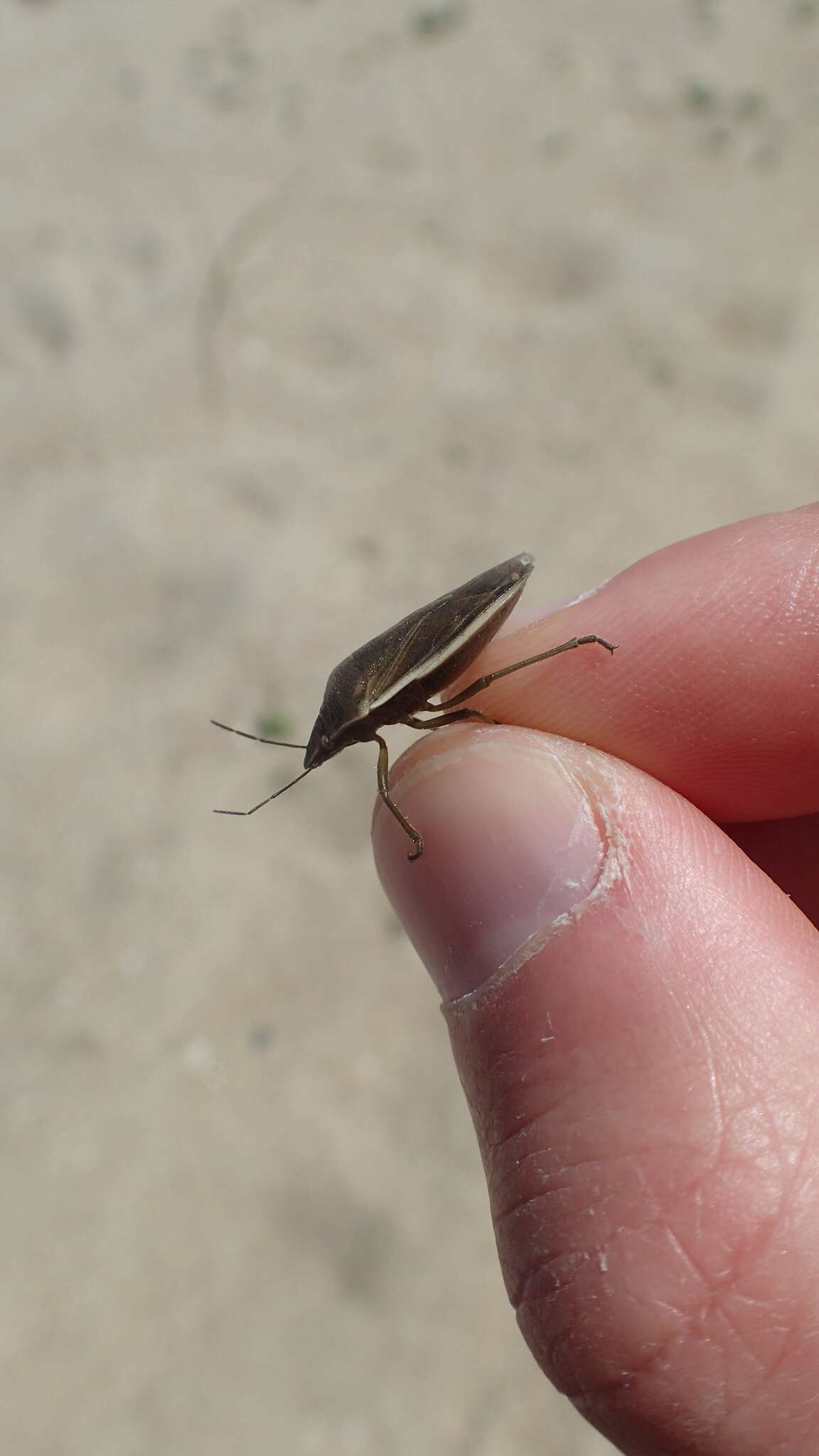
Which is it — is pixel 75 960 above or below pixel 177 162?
below

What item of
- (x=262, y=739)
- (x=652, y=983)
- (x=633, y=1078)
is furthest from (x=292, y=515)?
(x=633, y=1078)

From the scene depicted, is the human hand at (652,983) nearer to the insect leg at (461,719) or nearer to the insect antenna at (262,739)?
the insect leg at (461,719)

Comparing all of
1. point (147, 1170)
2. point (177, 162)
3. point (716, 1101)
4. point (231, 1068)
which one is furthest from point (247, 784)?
point (177, 162)

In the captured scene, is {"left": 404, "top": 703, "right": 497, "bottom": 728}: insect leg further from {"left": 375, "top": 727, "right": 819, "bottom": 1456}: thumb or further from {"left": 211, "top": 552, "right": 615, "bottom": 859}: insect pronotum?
{"left": 375, "top": 727, "right": 819, "bottom": 1456}: thumb

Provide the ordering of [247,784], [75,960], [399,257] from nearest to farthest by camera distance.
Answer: [75,960] < [247,784] < [399,257]

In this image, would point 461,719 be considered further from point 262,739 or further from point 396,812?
point 262,739

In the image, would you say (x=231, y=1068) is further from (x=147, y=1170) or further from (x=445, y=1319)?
(x=445, y=1319)

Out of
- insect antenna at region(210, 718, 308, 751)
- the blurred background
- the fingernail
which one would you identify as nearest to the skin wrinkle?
the fingernail
